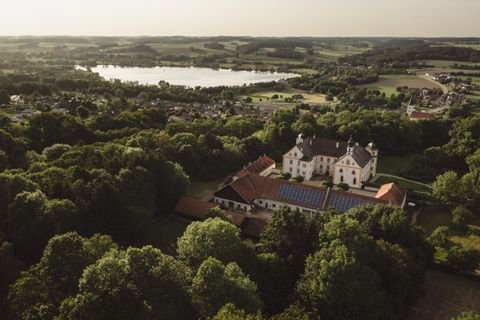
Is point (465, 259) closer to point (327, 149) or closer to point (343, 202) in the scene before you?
point (343, 202)

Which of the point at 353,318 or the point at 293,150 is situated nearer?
the point at 353,318

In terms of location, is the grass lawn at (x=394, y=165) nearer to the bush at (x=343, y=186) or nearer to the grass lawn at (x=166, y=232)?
the bush at (x=343, y=186)

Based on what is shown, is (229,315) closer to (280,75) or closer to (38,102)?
(38,102)

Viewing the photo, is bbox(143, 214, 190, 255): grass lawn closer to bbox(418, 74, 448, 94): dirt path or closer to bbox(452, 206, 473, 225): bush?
bbox(452, 206, 473, 225): bush

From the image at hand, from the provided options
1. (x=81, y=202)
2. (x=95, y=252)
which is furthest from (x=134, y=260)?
(x=81, y=202)

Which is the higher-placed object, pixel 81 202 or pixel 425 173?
pixel 81 202

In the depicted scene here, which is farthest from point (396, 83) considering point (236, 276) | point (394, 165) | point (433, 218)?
point (236, 276)

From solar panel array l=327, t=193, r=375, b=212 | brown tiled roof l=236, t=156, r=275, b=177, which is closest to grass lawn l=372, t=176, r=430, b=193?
solar panel array l=327, t=193, r=375, b=212

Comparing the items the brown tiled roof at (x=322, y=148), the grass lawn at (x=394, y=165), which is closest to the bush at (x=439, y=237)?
the grass lawn at (x=394, y=165)
